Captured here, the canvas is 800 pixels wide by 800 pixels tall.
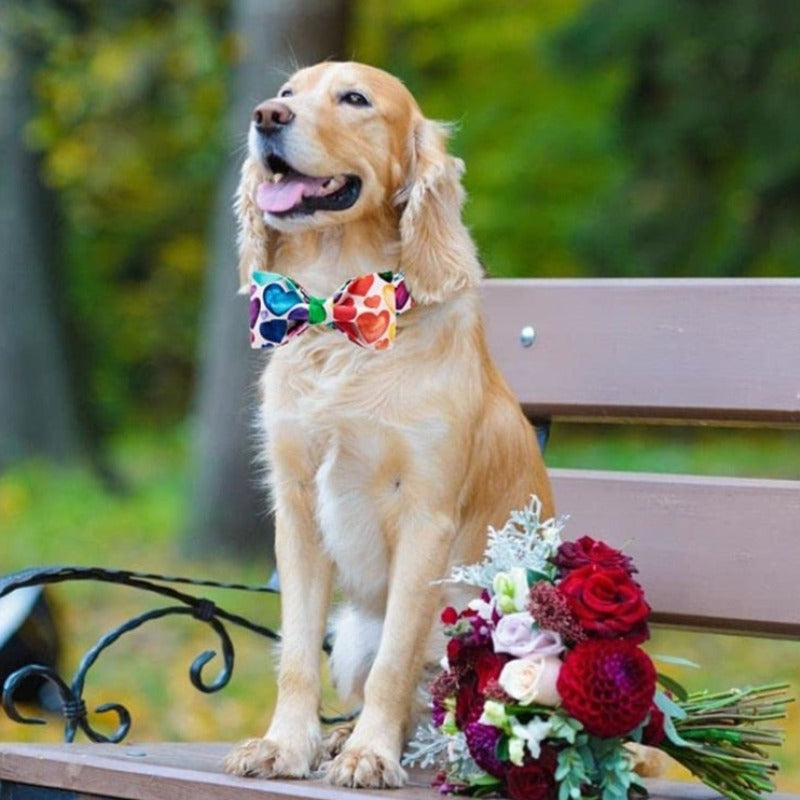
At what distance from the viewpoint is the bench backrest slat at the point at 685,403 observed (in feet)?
11.5

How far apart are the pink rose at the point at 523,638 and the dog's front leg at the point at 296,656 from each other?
A: 1.52 feet

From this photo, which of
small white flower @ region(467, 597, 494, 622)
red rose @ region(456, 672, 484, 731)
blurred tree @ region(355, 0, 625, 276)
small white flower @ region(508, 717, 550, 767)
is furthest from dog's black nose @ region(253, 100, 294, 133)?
blurred tree @ region(355, 0, 625, 276)

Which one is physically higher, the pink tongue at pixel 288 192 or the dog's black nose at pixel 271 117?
the dog's black nose at pixel 271 117

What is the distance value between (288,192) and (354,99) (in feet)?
0.74

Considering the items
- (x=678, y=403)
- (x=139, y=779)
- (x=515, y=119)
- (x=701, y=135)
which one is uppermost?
(x=515, y=119)

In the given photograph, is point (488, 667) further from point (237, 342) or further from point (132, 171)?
point (132, 171)

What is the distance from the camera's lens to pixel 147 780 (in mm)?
2852

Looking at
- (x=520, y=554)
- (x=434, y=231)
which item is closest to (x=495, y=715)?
(x=520, y=554)

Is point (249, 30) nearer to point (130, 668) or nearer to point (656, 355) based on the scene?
point (130, 668)

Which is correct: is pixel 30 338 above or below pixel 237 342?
above

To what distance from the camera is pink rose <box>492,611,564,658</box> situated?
111 inches

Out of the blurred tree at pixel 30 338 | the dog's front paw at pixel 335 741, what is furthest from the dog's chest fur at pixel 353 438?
the blurred tree at pixel 30 338

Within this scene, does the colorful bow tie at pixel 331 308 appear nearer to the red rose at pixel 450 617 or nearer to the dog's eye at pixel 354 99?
the dog's eye at pixel 354 99

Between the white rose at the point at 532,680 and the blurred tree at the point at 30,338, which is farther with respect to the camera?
the blurred tree at the point at 30,338
